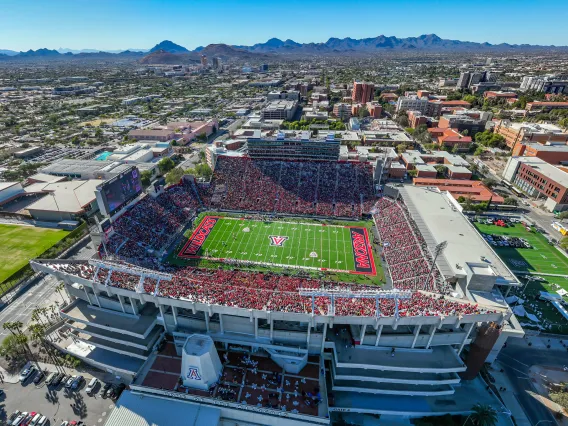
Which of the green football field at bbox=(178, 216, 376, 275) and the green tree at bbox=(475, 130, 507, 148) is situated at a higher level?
the green tree at bbox=(475, 130, 507, 148)

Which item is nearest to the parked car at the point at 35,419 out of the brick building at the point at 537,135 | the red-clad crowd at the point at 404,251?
the red-clad crowd at the point at 404,251

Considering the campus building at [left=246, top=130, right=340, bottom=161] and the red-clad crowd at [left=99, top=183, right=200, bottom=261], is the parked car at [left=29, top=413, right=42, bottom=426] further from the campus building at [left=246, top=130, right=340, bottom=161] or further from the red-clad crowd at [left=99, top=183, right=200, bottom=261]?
the campus building at [left=246, top=130, right=340, bottom=161]

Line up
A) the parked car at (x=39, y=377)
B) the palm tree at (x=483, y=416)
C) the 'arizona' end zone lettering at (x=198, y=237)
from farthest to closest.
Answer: the 'arizona' end zone lettering at (x=198, y=237), the parked car at (x=39, y=377), the palm tree at (x=483, y=416)

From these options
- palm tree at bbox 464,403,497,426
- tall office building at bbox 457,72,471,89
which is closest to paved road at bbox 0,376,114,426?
palm tree at bbox 464,403,497,426

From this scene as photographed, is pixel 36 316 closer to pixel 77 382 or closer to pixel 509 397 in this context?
pixel 77 382

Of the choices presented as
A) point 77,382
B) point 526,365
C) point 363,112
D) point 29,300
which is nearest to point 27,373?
point 77,382

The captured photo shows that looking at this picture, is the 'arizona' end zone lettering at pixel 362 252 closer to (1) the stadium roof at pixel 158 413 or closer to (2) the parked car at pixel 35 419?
(1) the stadium roof at pixel 158 413

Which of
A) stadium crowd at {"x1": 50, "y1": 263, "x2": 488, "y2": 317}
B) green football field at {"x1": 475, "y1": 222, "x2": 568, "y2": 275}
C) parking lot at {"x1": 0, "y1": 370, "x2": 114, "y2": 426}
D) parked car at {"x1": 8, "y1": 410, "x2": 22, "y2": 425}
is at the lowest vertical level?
green football field at {"x1": 475, "y1": 222, "x2": 568, "y2": 275}

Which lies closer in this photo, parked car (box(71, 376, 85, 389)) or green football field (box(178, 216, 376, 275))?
parked car (box(71, 376, 85, 389))
